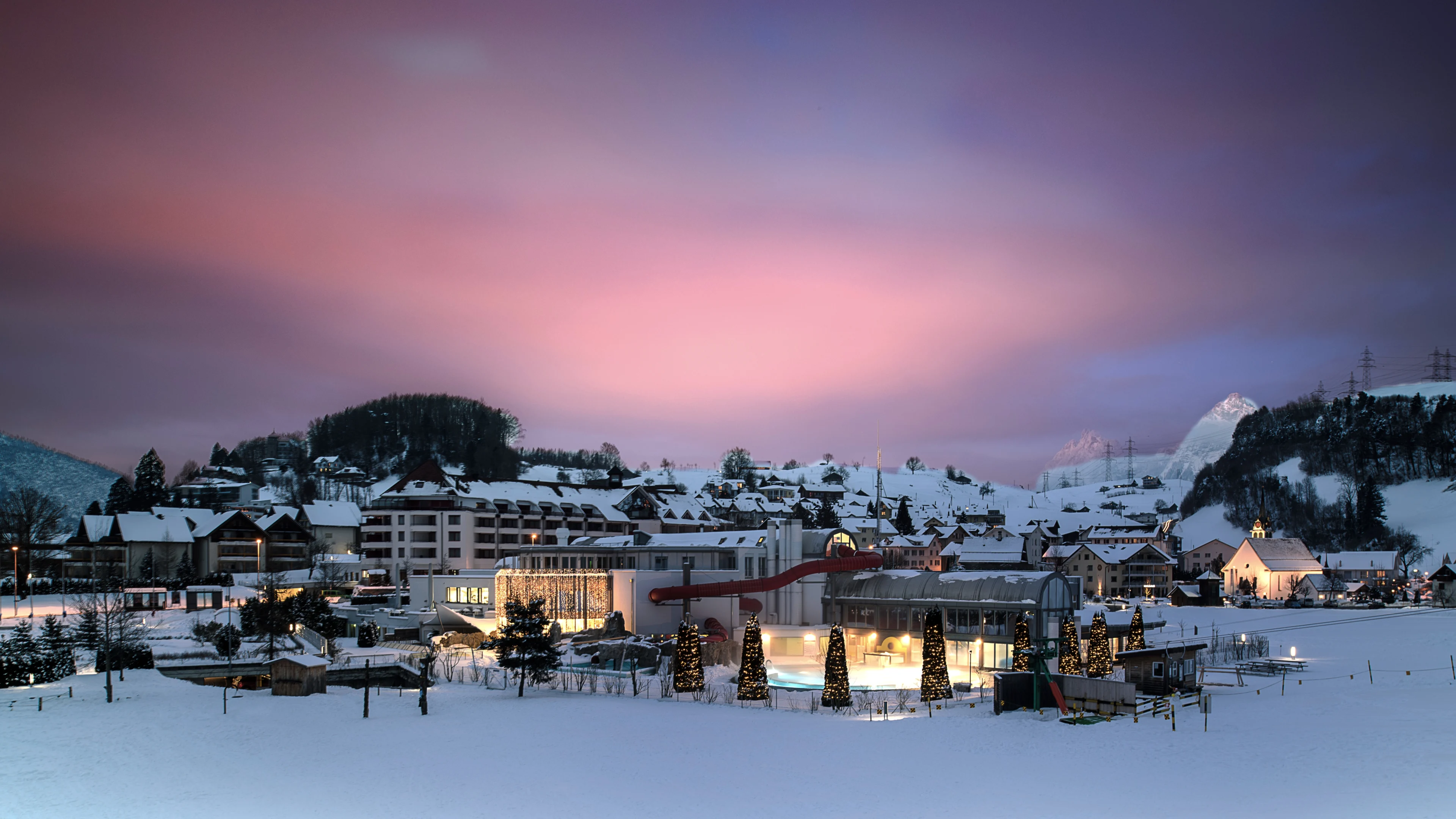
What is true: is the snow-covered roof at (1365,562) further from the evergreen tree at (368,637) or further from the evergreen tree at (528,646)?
the evergreen tree at (368,637)

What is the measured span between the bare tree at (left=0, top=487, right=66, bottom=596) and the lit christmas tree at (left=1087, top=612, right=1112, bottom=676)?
7112 cm

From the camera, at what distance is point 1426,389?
186 metres

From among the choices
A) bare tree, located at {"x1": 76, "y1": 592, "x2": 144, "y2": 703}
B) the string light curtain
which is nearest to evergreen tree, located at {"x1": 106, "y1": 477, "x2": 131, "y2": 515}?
bare tree, located at {"x1": 76, "y1": 592, "x2": 144, "y2": 703}

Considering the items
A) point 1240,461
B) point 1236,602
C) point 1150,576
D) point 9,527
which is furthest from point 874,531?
point 9,527

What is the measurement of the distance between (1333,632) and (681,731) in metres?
51.6

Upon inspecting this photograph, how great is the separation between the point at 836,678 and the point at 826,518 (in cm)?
10657

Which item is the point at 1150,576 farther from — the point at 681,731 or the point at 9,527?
the point at 9,527

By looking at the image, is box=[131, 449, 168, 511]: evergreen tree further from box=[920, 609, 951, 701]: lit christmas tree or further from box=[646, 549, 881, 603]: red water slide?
box=[920, 609, 951, 701]: lit christmas tree

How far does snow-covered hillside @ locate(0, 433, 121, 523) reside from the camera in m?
124

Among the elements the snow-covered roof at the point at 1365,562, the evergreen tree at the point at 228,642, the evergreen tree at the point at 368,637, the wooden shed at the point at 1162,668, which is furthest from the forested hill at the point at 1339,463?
the evergreen tree at the point at 228,642

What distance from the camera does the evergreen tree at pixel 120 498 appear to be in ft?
317

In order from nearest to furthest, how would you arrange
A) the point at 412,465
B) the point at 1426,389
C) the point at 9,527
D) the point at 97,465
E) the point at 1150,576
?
the point at 9,527 < the point at 1150,576 < the point at 97,465 < the point at 412,465 < the point at 1426,389

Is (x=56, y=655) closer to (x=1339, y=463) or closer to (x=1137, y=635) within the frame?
(x=1137, y=635)

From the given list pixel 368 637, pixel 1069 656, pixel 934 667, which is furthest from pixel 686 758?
pixel 368 637
